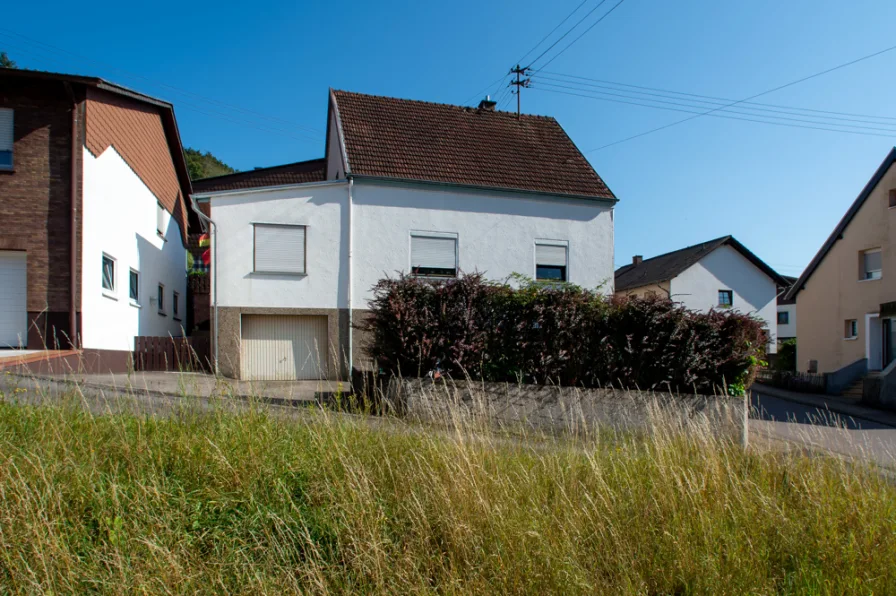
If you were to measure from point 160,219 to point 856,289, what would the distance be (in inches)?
1114

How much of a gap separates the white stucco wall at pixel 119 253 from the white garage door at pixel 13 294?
1274 mm

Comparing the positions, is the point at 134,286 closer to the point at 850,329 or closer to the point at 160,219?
the point at 160,219

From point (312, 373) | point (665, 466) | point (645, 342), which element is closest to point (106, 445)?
point (665, 466)

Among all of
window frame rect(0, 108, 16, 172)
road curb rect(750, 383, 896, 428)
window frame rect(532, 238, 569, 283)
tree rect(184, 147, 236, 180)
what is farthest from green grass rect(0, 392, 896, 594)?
tree rect(184, 147, 236, 180)

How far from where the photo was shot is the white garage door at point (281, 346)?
16078 millimetres

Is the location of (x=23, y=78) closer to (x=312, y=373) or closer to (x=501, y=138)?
(x=312, y=373)

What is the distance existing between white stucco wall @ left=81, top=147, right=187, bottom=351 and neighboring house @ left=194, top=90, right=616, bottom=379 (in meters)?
2.28

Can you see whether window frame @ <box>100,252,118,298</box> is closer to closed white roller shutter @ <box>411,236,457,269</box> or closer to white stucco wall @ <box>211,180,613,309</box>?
white stucco wall @ <box>211,180,613,309</box>

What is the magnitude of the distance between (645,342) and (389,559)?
6.76 metres

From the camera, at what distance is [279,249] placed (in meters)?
16.3

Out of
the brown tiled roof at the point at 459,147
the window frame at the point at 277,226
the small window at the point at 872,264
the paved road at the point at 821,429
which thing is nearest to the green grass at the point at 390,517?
the paved road at the point at 821,429

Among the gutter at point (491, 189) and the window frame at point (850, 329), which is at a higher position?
the gutter at point (491, 189)

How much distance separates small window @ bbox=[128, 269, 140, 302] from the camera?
16.9 m

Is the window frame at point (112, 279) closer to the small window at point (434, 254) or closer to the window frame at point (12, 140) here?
the window frame at point (12, 140)
